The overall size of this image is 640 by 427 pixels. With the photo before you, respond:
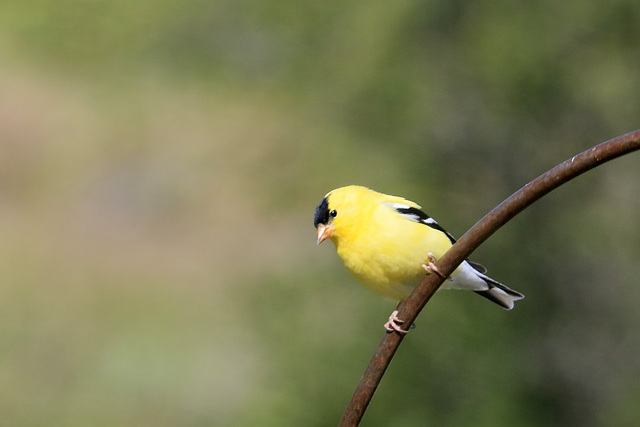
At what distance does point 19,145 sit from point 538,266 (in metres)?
10.6

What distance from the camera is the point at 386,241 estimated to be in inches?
101

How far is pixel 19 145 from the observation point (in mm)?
12656

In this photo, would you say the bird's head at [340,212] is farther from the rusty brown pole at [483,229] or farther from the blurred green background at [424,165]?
the blurred green background at [424,165]

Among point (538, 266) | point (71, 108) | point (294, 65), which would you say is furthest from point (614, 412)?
point (71, 108)

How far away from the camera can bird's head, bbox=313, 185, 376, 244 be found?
271cm

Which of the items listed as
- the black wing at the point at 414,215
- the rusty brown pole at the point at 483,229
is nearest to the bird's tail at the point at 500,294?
the black wing at the point at 414,215

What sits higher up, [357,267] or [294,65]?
[294,65]

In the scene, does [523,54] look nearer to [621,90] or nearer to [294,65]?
[621,90]

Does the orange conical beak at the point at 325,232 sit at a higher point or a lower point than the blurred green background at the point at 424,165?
lower

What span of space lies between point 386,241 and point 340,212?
0.23 meters

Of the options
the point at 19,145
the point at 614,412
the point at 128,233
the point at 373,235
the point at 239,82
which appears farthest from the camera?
the point at 19,145

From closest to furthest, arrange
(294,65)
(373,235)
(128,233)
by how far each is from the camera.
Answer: (373,235) → (294,65) → (128,233)

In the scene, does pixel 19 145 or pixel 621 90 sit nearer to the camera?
pixel 621 90

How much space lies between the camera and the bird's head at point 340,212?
271 cm
